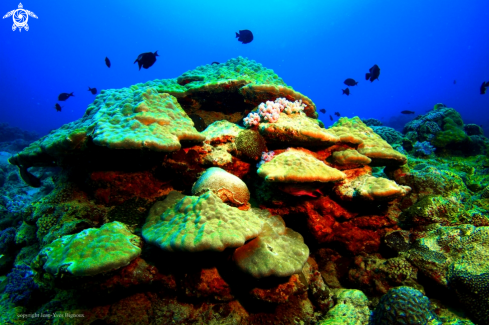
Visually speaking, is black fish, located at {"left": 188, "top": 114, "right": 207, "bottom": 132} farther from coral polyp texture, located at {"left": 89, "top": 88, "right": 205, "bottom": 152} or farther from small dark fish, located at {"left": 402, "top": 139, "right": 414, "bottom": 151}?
small dark fish, located at {"left": 402, "top": 139, "right": 414, "bottom": 151}

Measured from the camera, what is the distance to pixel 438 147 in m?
7.96

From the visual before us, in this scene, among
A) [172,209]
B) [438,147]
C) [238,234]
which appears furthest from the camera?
[438,147]

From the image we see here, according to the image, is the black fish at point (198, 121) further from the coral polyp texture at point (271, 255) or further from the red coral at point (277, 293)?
the red coral at point (277, 293)

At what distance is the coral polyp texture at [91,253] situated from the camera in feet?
7.01

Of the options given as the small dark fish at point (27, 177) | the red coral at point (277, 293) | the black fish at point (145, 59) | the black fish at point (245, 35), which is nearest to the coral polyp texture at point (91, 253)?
the red coral at point (277, 293)

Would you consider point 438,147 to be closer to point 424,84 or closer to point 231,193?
point 231,193

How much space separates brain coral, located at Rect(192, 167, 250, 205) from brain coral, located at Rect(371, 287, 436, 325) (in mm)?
2169

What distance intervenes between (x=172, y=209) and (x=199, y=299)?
119 cm

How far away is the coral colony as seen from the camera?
244cm

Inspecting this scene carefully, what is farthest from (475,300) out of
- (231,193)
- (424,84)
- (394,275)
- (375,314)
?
(424,84)

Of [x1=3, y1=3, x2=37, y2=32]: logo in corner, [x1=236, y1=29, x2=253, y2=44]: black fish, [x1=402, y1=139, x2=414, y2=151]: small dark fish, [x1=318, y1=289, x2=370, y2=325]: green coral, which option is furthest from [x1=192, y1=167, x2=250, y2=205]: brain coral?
[x1=3, y1=3, x2=37, y2=32]: logo in corner

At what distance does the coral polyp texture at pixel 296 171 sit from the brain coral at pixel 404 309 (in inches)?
60.0

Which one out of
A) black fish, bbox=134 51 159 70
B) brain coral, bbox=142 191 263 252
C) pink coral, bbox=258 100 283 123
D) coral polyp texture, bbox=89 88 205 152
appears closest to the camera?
brain coral, bbox=142 191 263 252

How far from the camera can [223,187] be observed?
3.13 metres
